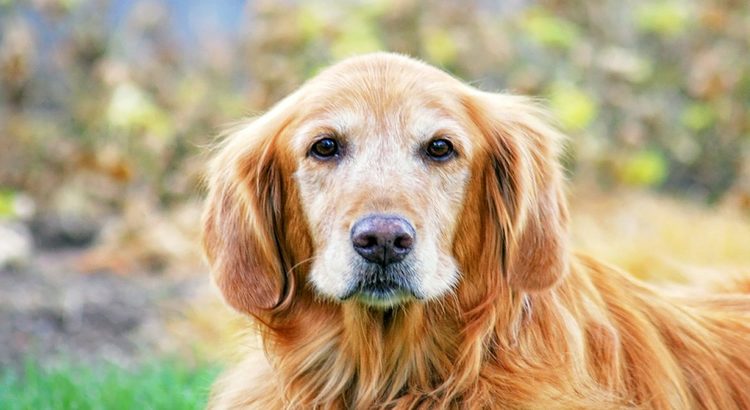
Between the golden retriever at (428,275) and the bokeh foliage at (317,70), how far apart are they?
510 centimetres

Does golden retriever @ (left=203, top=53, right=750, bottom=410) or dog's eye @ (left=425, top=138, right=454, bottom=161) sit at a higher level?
dog's eye @ (left=425, top=138, right=454, bottom=161)

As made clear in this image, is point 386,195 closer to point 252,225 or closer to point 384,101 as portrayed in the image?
point 384,101

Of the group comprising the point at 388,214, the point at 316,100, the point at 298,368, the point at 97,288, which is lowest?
the point at 97,288

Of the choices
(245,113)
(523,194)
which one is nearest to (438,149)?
(523,194)

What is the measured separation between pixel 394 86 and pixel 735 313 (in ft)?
5.40

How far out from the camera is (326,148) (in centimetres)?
364

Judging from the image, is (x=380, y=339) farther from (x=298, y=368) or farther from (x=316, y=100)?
(x=316, y=100)

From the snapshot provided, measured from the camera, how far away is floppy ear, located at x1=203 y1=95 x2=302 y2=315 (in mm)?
3770

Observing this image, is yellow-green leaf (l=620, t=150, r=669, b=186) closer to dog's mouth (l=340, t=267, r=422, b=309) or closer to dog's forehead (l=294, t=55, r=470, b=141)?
dog's forehead (l=294, t=55, r=470, b=141)

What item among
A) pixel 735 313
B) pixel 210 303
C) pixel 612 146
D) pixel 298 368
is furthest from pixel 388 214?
pixel 612 146

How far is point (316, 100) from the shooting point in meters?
3.71

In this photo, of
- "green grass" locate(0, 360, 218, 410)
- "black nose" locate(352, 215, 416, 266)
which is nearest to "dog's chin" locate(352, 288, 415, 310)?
"black nose" locate(352, 215, 416, 266)

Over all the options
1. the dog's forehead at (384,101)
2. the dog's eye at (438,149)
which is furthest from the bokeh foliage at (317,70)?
the dog's eye at (438,149)

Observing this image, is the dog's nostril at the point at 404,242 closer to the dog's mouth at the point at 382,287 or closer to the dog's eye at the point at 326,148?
the dog's mouth at the point at 382,287
